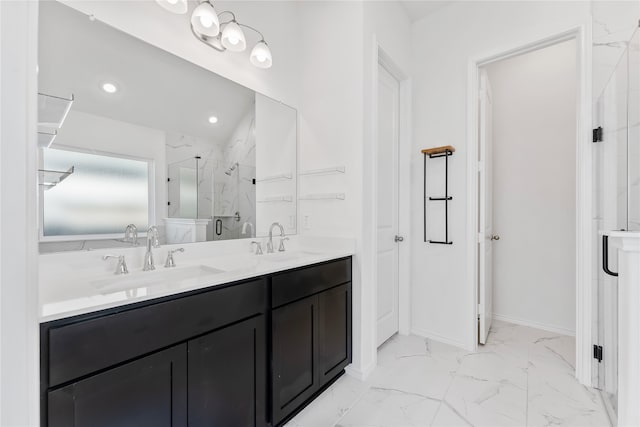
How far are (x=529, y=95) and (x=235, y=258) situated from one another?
3.28 metres

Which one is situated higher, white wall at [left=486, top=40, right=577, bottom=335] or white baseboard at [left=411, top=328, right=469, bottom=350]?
white wall at [left=486, top=40, right=577, bottom=335]

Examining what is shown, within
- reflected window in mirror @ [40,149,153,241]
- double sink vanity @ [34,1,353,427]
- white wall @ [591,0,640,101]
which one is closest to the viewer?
double sink vanity @ [34,1,353,427]

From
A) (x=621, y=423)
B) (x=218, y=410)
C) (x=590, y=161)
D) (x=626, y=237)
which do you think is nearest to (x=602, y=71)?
(x=590, y=161)

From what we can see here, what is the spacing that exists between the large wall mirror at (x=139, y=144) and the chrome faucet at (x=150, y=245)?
0.05 m

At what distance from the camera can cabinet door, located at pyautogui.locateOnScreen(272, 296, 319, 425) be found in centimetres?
148

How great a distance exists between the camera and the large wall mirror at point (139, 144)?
4.12ft

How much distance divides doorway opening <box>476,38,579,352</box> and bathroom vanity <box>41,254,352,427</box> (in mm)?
1685

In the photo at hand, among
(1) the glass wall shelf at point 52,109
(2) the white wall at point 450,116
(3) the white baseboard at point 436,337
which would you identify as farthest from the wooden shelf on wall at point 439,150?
(1) the glass wall shelf at point 52,109

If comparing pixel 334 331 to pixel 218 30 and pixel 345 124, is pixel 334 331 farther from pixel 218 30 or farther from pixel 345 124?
pixel 218 30

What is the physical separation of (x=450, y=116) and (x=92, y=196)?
265cm

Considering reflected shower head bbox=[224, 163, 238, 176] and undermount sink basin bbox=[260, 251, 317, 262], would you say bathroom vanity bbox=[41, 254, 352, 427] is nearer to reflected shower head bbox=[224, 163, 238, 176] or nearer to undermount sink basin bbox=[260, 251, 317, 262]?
undermount sink basin bbox=[260, 251, 317, 262]

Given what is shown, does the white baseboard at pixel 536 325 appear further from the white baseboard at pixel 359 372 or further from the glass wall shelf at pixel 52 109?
A: the glass wall shelf at pixel 52 109

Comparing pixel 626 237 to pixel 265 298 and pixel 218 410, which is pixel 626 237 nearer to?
pixel 265 298

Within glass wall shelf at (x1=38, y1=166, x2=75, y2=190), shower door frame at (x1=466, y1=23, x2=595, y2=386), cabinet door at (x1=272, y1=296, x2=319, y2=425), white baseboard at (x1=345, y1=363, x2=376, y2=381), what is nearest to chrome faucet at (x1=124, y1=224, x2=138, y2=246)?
glass wall shelf at (x1=38, y1=166, x2=75, y2=190)
